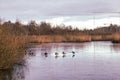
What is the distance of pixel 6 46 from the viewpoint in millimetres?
15273

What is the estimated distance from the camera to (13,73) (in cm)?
1456

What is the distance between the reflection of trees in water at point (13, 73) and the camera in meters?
13.5

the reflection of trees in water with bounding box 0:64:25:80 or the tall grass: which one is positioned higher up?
the tall grass

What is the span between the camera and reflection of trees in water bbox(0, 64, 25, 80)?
1349 cm

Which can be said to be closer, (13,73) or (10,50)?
(13,73)

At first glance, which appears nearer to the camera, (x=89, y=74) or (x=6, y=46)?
(x=89, y=74)

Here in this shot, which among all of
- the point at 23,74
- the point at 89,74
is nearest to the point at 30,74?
the point at 23,74

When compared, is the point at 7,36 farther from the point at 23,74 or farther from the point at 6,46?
the point at 23,74

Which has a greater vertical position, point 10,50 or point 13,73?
point 10,50

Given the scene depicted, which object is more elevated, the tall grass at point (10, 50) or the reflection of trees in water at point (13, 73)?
the tall grass at point (10, 50)

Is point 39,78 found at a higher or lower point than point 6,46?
lower

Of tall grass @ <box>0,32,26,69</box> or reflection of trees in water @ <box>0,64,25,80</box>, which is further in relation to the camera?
tall grass @ <box>0,32,26,69</box>

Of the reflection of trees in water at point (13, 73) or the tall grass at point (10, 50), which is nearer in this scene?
the reflection of trees in water at point (13, 73)

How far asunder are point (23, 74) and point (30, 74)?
30 centimetres
